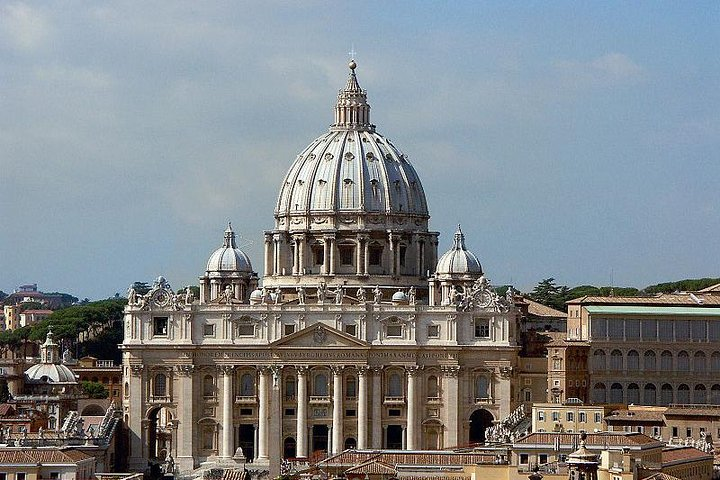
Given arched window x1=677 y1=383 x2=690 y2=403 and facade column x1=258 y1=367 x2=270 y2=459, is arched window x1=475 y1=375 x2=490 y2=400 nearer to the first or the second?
arched window x1=677 y1=383 x2=690 y2=403

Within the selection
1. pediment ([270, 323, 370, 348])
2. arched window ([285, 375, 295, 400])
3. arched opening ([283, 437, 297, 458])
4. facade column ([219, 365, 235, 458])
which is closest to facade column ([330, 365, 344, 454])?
pediment ([270, 323, 370, 348])

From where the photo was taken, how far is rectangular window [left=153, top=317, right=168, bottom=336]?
170 metres

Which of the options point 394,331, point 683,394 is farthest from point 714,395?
point 394,331

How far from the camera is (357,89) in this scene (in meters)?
198

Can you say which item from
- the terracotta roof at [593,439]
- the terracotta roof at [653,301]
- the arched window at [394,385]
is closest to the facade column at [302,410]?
the arched window at [394,385]

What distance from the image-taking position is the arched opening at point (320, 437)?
167875mm

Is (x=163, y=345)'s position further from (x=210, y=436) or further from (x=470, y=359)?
(x=470, y=359)

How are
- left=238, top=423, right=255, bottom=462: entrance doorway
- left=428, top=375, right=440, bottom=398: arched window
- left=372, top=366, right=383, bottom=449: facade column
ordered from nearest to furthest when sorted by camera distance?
left=238, top=423, right=255, bottom=462: entrance doorway
left=428, top=375, right=440, bottom=398: arched window
left=372, top=366, right=383, bottom=449: facade column

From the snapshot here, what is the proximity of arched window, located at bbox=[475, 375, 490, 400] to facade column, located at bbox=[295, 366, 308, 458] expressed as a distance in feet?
34.4

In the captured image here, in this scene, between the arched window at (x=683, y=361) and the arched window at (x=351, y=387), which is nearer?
the arched window at (x=683, y=361)

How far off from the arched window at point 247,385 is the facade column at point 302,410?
3.04m

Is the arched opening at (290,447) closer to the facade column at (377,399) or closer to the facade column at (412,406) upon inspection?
the facade column at (377,399)

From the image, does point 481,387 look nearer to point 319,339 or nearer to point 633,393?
point 633,393

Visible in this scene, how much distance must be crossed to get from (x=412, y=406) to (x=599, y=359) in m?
12.4
